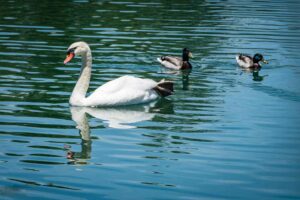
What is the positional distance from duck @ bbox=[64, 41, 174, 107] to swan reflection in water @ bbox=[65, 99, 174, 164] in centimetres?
15

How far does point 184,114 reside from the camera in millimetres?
15023

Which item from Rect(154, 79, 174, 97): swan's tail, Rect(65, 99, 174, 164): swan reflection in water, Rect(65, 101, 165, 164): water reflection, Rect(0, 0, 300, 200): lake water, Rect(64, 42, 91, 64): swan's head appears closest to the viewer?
Rect(0, 0, 300, 200): lake water

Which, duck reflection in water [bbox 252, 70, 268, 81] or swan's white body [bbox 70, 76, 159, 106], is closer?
swan's white body [bbox 70, 76, 159, 106]

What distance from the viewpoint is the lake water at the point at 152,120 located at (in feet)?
34.5

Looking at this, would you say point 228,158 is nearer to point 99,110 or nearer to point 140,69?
point 99,110

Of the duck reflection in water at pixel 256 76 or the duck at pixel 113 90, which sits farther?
the duck reflection in water at pixel 256 76

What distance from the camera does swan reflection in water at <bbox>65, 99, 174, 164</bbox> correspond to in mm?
13592

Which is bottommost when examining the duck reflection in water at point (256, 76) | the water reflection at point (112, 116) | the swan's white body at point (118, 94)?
the water reflection at point (112, 116)

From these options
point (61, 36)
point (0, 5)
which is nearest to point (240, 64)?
point (61, 36)

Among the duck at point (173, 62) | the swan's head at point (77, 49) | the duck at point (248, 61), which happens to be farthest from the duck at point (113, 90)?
the duck at point (248, 61)

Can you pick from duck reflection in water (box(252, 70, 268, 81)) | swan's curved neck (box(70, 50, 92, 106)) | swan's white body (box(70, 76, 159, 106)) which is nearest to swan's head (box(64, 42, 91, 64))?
swan's curved neck (box(70, 50, 92, 106))

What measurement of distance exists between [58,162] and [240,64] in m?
10.5

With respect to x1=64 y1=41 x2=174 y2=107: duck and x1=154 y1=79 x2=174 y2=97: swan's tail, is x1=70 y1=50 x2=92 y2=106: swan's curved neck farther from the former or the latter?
x1=154 y1=79 x2=174 y2=97: swan's tail

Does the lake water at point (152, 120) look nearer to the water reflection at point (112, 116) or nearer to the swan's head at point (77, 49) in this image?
the water reflection at point (112, 116)
